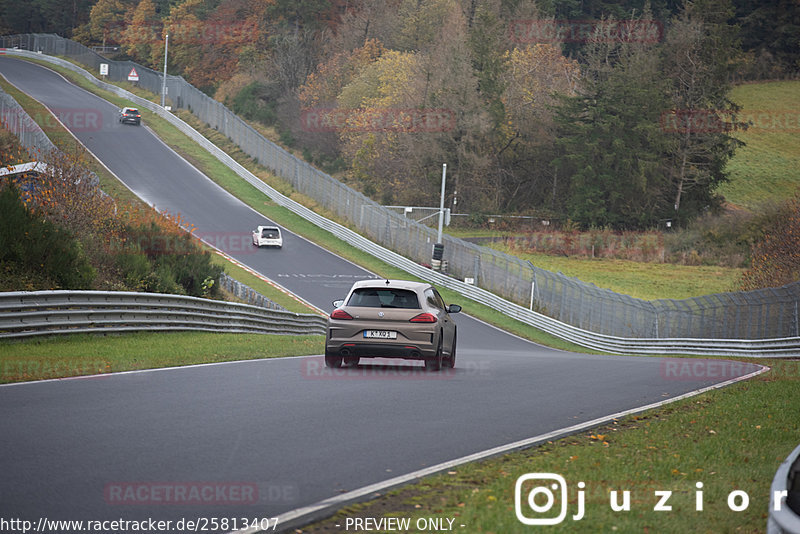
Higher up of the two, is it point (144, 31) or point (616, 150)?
point (144, 31)

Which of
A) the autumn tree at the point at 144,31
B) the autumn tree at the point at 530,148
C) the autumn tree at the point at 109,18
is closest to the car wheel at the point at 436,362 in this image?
the autumn tree at the point at 530,148

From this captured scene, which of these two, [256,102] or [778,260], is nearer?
[778,260]

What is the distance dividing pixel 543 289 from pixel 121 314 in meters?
28.6

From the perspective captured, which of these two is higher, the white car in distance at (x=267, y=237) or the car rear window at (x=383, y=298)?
the car rear window at (x=383, y=298)

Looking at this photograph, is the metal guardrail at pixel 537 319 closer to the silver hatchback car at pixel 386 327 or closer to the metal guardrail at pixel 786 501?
the silver hatchback car at pixel 386 327

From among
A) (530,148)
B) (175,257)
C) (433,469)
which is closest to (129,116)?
(530,148)

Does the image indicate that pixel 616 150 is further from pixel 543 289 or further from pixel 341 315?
pixel 341 315

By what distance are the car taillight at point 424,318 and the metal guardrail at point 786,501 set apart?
894 cm

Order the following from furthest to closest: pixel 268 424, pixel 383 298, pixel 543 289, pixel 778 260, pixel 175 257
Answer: pixel 543 289, pixel 778 260, pixel 175 257, pixel 383 298, pixel 268 424

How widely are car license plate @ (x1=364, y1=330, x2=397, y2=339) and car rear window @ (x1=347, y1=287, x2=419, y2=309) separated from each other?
0.49 m

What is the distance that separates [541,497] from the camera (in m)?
6.91

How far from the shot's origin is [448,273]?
52906 mm

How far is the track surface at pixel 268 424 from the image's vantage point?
6770mm

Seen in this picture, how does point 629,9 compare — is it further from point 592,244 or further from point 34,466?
point 34,466
